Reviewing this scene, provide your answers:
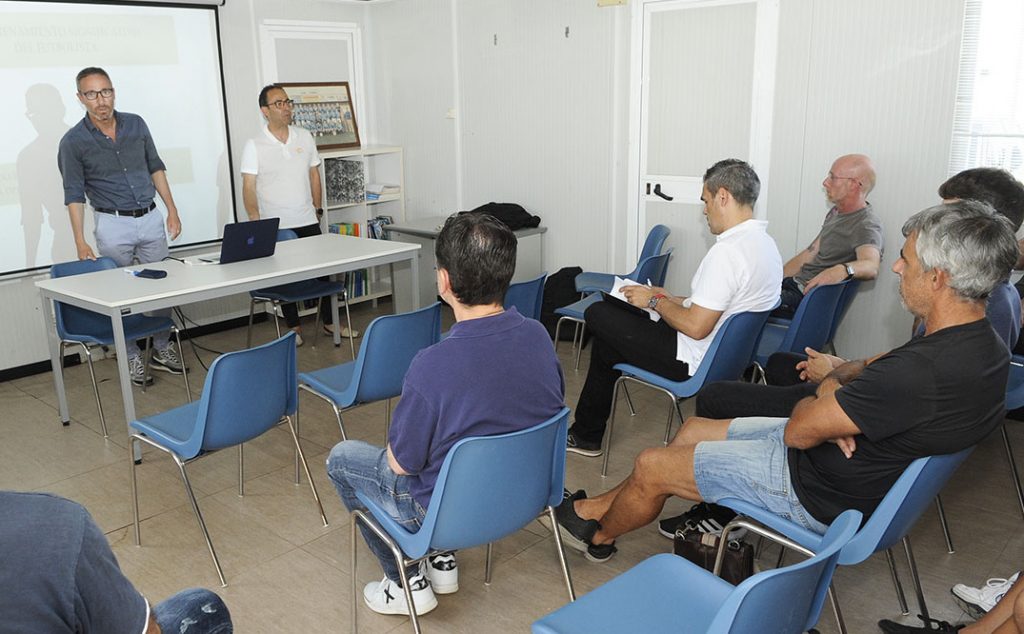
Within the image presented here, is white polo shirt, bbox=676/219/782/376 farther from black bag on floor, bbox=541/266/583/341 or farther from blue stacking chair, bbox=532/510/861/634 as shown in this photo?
black bag on floor, bbox=541/266/583/341

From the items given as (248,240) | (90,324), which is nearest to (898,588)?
(248,240)

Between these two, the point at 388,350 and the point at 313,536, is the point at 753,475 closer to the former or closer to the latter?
the point at 388,350

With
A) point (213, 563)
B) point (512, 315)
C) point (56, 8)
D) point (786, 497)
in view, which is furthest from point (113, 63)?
point (786, 497)

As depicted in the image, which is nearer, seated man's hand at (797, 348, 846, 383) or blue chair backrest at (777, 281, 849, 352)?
seated man's hand at (797, 348, 846, 383)

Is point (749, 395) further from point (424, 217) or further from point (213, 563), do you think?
point (424, 217)

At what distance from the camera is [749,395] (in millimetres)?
3031

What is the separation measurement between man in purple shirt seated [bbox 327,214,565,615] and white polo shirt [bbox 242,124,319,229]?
11.4 feet

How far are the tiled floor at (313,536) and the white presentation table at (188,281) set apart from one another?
0.34m

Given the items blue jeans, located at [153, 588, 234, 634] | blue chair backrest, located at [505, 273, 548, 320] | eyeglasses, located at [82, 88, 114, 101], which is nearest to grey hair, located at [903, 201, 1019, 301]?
blue jeans, located at [153, 588, 234, 634]

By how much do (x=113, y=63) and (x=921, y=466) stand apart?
16.5 ft

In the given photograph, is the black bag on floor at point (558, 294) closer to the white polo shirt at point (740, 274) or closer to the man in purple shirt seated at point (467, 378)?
the white polo shirt at point (740, 274)

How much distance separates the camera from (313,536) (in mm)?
3186

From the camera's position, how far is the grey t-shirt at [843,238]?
428cm

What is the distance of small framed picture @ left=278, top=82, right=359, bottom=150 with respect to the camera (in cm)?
614
